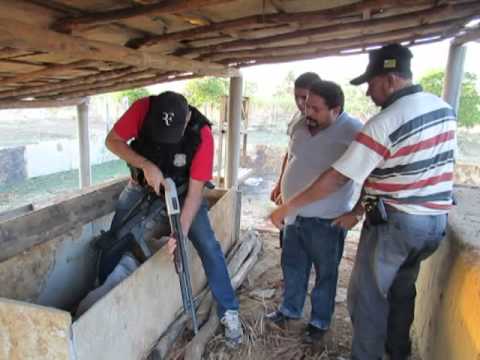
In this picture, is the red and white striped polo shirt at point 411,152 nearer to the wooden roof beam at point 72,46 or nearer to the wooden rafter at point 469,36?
the wooden roof beam at point 72,46

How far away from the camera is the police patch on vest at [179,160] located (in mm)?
1981

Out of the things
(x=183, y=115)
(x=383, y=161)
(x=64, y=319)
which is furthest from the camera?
(x=183, y=115)

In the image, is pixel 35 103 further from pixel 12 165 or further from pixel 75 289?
pixel 12 165

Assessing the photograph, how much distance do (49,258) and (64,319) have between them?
3.57 ft

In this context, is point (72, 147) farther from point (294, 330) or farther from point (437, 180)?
point (437, 180)

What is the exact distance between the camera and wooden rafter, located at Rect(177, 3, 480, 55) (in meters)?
2.11

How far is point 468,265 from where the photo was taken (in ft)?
4.78

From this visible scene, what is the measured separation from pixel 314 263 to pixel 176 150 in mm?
1008

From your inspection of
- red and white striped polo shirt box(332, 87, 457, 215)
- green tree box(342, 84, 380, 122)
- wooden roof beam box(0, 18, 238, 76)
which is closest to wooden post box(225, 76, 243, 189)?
wooden roof beam box(0, 18, 238, 76)

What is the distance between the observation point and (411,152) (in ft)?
4.56

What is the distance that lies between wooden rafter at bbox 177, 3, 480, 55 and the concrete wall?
1.13 meters

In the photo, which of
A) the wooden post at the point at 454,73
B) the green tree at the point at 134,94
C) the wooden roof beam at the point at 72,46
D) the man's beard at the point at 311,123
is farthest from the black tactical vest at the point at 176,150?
the green tree at the point at 134,94

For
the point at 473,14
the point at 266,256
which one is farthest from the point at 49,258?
the point at 473,14

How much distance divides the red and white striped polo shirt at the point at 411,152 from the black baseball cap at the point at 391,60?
127 millimetres
